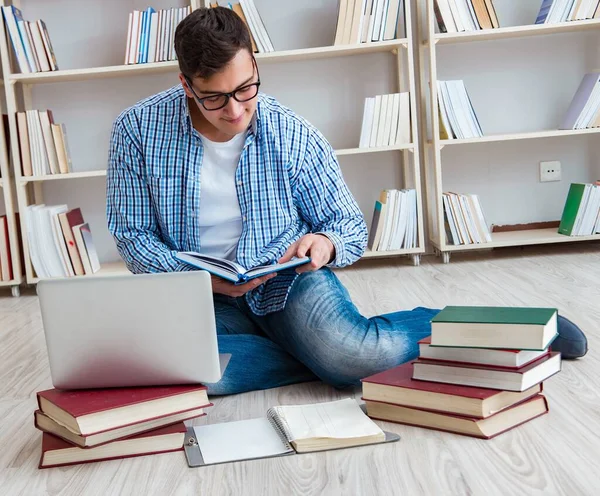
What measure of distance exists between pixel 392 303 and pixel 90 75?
5.23 ft

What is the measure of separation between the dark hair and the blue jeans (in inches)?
18.7

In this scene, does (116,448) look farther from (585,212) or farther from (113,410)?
(585,212)

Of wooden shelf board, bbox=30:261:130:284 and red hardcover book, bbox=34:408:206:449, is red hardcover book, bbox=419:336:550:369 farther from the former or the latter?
wooden shelf board, bbox=30:261:130:284

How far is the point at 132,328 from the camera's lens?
1.31 m

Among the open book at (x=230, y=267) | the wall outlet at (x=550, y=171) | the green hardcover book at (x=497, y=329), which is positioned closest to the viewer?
the green hardcover book at (x=497, y=329)

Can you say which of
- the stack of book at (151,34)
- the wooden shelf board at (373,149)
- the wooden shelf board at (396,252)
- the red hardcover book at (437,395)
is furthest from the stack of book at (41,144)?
the red hardcover book at (437,395)

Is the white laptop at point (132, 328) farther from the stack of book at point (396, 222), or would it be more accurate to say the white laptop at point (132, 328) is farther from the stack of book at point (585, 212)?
the stack of book at point (585, 212)

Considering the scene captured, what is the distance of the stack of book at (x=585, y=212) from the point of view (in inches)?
125

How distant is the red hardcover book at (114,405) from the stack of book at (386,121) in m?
2.02

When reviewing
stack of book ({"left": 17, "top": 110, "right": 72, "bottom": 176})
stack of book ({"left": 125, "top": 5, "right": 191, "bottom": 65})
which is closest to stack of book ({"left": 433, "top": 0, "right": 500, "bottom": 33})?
stack of book ({"left": 125, "top": 5, "right": 191, "bottom": 65})

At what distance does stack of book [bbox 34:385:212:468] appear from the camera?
1.28 metres

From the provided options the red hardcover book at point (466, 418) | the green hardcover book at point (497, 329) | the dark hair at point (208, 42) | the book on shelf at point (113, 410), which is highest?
the dark hair at point (208, 42)

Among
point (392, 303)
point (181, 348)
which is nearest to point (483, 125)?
point (392, 303)

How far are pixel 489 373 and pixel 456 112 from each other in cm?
203
